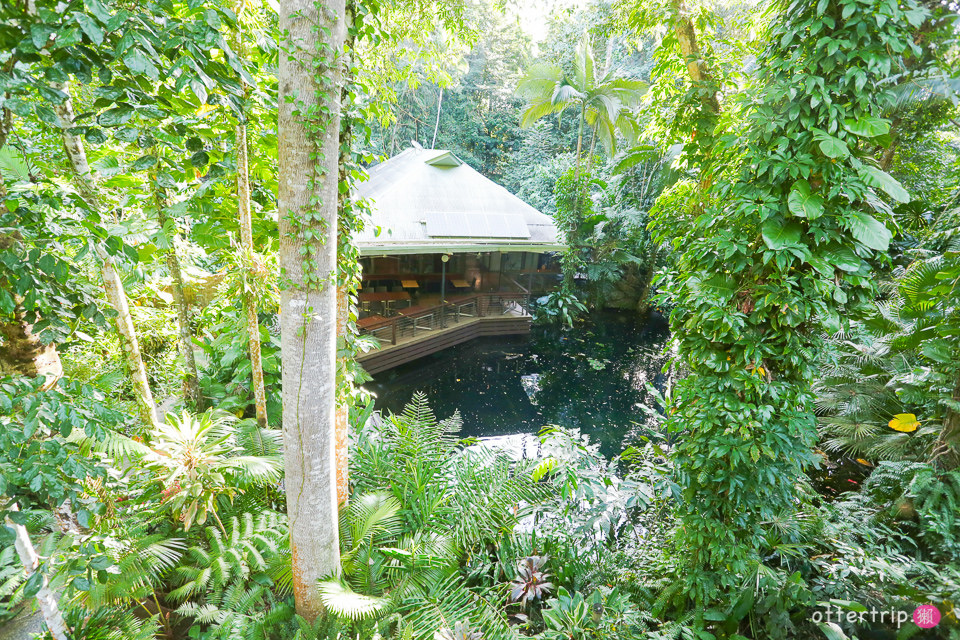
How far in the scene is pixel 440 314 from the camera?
11031mm

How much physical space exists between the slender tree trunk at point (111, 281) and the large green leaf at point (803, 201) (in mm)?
3460

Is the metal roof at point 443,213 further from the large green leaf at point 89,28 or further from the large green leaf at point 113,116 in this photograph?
the large green leaf at point 89,28

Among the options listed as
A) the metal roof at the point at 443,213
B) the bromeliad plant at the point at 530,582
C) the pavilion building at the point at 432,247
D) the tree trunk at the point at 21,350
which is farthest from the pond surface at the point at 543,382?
the tree trunk at the point at 21,350

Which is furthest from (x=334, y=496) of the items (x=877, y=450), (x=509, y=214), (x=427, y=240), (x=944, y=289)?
(x=509, y=214)

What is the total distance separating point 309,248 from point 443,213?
914cm

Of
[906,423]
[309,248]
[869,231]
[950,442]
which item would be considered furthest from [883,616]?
[309,248]

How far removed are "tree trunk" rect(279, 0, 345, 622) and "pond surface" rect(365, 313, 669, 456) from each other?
5.15m

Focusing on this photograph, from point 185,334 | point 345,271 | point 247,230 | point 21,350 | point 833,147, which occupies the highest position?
point 833,147

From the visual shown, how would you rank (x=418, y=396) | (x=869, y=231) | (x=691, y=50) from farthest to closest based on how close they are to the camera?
(x=418, y=396) < (x=691, y=50) < (x=869, y=231)

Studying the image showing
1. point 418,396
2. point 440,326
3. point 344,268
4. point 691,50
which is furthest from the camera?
point 440,326

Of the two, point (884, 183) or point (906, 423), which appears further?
point (906, 423)

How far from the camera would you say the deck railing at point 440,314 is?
9688mm

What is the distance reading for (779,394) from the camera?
2.62 m

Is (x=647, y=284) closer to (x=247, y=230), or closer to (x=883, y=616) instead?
(x=883, y=616)
